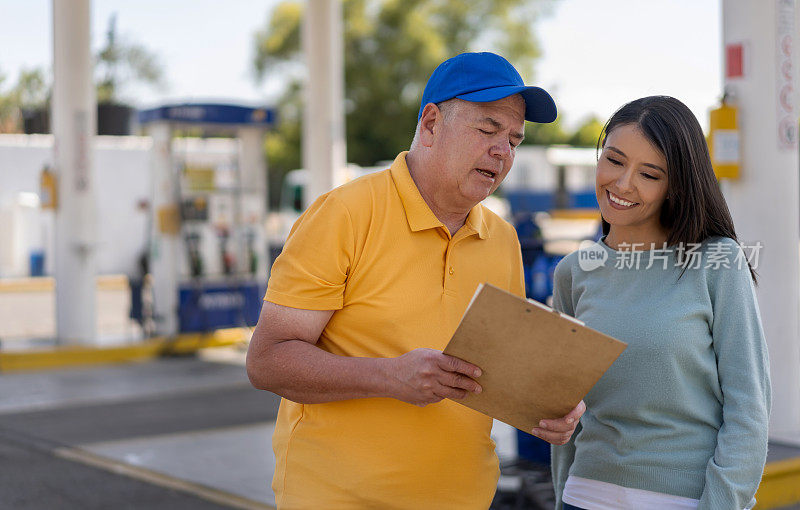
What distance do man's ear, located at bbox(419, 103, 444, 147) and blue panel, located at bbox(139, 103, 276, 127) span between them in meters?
9.51

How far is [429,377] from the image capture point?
2.18 metres

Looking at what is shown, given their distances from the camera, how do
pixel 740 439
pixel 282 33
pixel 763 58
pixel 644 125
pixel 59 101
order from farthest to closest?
pixel 282 33
pixel 59 101
pixel 763 58
pixel 644 125
pixel 740 439

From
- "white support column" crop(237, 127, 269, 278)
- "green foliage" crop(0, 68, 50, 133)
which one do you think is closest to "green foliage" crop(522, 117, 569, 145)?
"green foliage" crop(0, 68, 50, 133)

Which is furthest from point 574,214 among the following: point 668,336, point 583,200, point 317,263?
point 317,263

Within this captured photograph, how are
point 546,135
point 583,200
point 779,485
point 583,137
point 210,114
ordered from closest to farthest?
point 779,485 → point 210,114 → point 583,200 → point 546,135 → point 583,137

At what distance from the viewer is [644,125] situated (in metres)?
2.58

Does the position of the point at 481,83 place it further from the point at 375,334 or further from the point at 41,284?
the point at 41,284

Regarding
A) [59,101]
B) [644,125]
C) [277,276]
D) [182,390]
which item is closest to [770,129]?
[644,125]

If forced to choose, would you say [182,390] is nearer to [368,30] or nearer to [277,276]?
[277,276]

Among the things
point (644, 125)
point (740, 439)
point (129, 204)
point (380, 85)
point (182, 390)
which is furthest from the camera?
point (380, 85)

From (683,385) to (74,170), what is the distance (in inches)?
392

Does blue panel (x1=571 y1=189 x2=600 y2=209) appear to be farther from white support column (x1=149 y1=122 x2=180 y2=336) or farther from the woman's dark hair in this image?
the woman's dark hair

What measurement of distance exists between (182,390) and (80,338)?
2.44 metres

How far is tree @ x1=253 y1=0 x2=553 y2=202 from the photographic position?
43.1m
